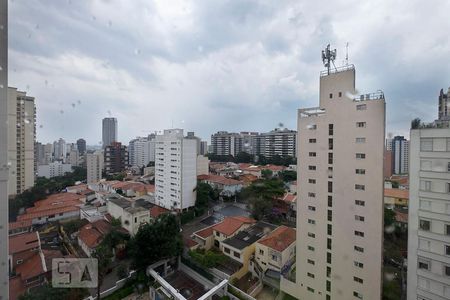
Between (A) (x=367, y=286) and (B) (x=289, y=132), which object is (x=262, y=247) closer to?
(A) (x=367, y=286)

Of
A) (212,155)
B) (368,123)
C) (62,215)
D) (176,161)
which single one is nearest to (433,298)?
(368,123)

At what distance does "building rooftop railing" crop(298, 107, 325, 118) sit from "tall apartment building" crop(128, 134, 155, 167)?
27998mm

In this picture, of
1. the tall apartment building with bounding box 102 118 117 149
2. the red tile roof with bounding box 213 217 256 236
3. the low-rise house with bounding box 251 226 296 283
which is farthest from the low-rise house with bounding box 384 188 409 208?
the tall apartment building with bounding box 102 118 117 149

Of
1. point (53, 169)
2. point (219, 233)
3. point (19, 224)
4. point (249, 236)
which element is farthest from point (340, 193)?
point (53, 169)

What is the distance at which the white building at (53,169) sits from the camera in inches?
853

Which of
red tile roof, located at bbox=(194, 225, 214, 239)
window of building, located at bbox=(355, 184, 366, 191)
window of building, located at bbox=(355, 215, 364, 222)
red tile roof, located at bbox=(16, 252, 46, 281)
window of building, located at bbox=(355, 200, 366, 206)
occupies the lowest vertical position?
red tile roof, located at bbox=(16, 252, 46, 281)

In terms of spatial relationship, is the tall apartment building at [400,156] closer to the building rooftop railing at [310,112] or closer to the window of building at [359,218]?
the building rooftop railing at [310,112]

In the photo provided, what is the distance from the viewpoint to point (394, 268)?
6262 millimetres

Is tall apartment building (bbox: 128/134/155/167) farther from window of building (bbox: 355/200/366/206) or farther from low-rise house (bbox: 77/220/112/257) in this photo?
window of building (bbox: 355/200/366/206)

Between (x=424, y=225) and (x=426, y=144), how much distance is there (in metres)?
1.45

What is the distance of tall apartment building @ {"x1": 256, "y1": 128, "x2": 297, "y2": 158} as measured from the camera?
2812cm

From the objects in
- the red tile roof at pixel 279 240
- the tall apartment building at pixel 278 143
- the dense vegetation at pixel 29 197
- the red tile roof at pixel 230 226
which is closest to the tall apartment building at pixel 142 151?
the dense vegetation at pixel 29 197

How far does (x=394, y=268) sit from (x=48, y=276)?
9.57 m

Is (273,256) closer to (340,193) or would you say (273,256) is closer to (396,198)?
(340,193)
